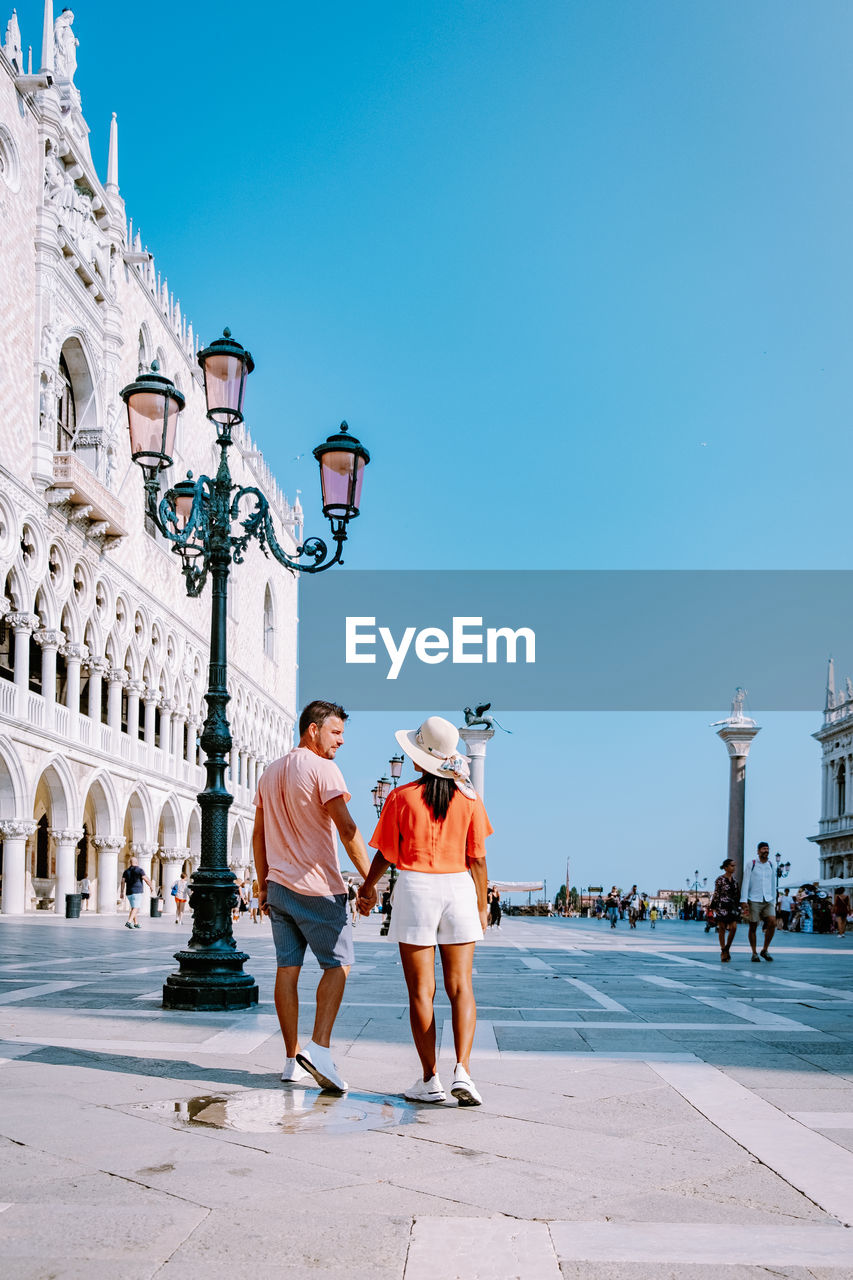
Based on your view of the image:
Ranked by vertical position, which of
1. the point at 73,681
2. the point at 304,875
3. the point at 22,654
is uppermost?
the point at 22,654

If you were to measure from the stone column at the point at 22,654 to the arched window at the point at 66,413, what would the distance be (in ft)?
21.4

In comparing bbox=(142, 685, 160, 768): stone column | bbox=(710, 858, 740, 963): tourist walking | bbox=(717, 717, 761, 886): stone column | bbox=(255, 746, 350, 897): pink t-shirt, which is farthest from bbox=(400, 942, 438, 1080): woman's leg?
bbox=(717, 717, 761, 886): stone column

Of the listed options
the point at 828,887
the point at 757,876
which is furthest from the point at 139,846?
the point at 828,887

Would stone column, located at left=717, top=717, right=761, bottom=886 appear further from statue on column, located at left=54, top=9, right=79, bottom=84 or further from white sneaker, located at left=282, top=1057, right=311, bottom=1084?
white sneaker, located at left=282, top=1057, right=311, bottom=1084

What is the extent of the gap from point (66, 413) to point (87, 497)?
5.16m

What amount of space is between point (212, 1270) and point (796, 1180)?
1932 millimetres

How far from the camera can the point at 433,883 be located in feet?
17.1

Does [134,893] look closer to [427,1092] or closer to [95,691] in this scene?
[95,691]

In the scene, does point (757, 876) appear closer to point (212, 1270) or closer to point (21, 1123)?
point (21, 1123)

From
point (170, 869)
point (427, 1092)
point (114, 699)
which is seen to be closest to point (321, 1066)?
point (427, 1092)

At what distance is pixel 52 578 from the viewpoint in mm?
30922

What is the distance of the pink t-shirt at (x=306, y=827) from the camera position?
5.51 m

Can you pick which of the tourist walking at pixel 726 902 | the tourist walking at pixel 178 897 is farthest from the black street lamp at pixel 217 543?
the tourist walking at pixel 178 897

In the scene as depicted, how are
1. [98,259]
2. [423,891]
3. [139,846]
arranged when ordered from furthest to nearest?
[139,846] < [98,259] < [423,891]
